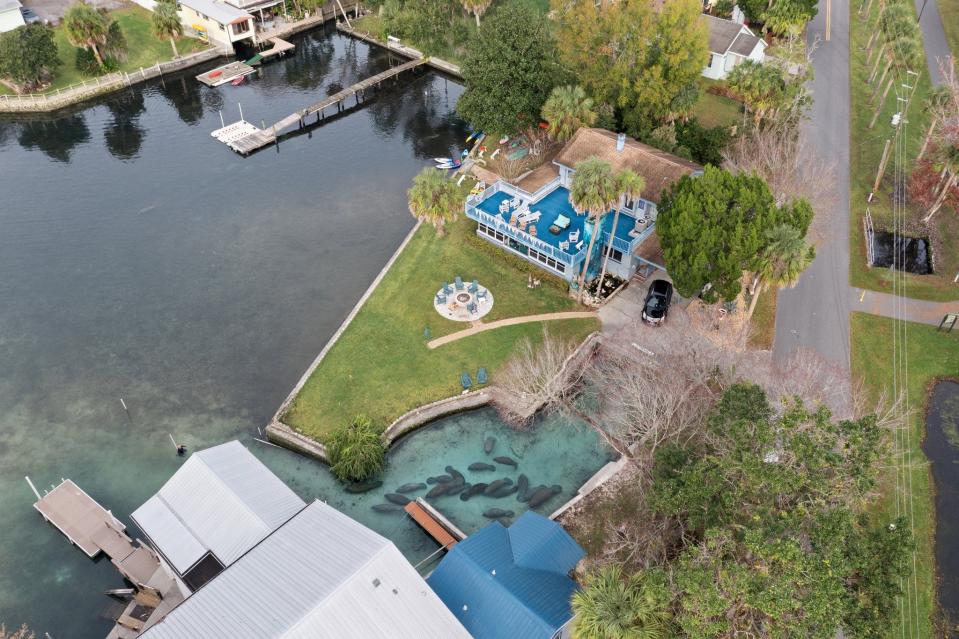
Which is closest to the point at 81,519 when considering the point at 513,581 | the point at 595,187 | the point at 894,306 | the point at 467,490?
the point at 467,490

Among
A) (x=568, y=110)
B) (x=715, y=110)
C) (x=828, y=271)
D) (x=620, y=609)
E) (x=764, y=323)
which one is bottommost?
(x=764, y=323)

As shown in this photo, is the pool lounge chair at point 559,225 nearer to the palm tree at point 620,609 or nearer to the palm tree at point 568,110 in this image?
the palm tree at point 568,110

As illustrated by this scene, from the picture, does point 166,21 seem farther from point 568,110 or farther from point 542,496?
point 542,496

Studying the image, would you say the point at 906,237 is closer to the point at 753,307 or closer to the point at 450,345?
the point at 753,307

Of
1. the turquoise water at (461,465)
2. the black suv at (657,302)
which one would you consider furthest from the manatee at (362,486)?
the black suv at (657,302)

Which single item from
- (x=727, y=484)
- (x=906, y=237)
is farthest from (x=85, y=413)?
(x=906, y=237)

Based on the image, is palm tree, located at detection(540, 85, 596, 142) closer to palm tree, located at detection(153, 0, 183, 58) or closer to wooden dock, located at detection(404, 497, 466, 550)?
wooden dock, located at detection(404, 497, 466, 550)

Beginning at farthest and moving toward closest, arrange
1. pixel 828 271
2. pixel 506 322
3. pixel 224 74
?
pixel 224 74 → pixel 828 271 → pixel 506 322
